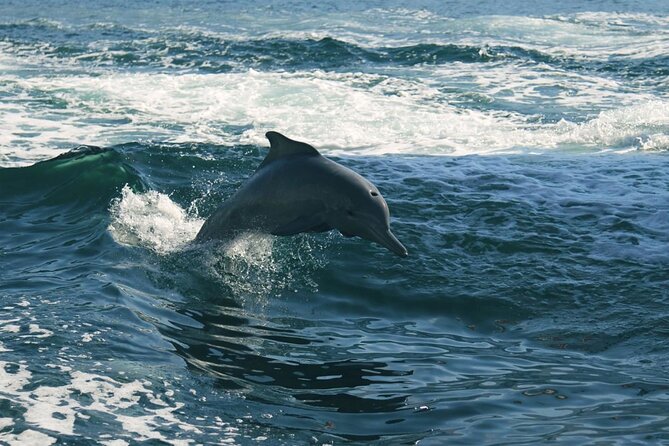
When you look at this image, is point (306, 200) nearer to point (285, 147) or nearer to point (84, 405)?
point (285, 147)

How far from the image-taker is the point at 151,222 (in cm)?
1230

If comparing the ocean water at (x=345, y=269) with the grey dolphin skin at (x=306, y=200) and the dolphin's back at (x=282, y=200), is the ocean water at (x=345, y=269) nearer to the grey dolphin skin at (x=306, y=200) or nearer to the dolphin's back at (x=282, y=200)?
the dolphin's back at (x=282, y=200)

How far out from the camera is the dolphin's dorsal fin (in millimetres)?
9656

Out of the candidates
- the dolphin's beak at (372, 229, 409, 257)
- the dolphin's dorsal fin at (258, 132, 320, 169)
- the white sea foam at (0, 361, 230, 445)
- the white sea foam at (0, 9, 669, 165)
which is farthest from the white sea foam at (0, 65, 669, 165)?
the white sea foam at (0, 361, 230, 445)

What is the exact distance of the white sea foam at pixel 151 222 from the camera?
38.0 ft

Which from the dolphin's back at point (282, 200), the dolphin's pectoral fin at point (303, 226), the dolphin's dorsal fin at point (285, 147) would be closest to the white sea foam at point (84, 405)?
the dolphin's pectoral fin at point (303, 226)

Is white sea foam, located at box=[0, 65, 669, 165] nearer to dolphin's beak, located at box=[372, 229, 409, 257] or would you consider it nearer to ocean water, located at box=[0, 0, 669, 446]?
ocean water, located at box=[0, 0, 669, 446]

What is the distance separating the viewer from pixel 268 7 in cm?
4259

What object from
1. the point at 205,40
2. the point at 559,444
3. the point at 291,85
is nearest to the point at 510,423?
the point at 559,444

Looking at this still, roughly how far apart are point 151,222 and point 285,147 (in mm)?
3137

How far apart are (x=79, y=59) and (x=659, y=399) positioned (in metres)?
24.1

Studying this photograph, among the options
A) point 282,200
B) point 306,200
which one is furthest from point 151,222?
point 306,200

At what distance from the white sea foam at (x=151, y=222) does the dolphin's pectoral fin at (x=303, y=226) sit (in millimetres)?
2359

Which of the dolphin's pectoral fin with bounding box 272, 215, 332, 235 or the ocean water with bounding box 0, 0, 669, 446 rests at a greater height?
the dolphin's pectoral fin with bounding box 272, 215, 332, 235
